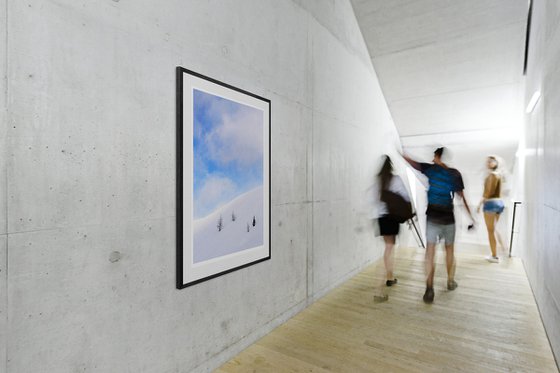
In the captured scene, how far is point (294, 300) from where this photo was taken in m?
3.47

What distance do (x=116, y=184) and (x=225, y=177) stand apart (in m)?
0.86

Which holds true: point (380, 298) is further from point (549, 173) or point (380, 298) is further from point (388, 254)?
point (549, 173)

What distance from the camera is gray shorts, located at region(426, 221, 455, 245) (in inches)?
156

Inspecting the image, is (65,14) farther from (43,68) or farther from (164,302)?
(164,302)

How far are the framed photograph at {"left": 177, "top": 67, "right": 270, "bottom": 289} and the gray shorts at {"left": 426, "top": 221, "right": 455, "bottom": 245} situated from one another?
7.20ft

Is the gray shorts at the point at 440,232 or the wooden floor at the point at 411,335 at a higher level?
the gray shorts at the point at 440,232

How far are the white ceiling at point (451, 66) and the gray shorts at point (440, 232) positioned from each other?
3.13 m

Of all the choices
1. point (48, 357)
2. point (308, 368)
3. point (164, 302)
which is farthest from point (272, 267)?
point (48, 357)

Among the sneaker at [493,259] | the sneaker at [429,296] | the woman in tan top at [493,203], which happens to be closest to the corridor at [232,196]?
the sneaker at [429,296]

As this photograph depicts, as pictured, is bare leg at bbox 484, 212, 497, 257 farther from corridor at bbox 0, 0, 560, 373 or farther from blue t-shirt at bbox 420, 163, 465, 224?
blue t-shirt at bbox 420, 163, 465, 224

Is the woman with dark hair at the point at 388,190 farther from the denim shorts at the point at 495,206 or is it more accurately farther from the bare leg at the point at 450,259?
the denim shorts at the point at 495,206

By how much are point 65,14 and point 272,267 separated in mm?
2454

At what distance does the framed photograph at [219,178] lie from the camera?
222cm

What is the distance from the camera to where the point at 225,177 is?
2.54m
